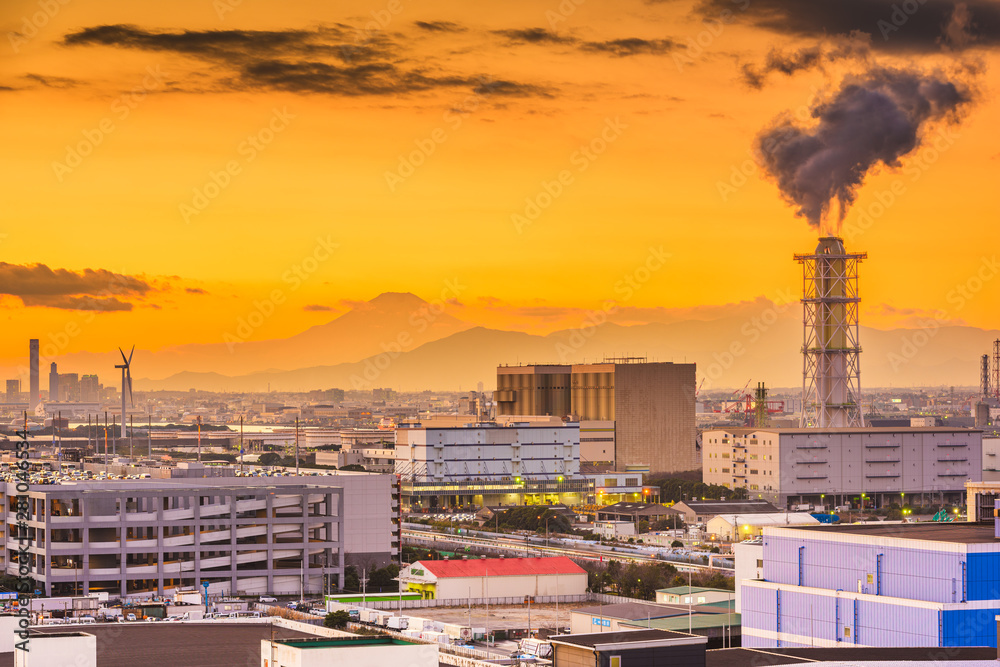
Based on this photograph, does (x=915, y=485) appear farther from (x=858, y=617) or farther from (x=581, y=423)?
(x=858, y=617)

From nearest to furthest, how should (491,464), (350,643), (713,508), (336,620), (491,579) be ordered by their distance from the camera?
(350,643) < (336,620) < (491,579) < (713,508) < (491,464)

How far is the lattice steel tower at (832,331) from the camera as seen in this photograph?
10244 centimetres

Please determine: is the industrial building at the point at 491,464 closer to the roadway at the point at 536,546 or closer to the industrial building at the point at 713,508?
the industrial building at the point at 713,508

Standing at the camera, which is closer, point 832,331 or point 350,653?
point 350,653

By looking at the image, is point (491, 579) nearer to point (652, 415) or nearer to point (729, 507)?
point (729, 507)

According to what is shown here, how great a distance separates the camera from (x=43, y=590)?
2014 inches

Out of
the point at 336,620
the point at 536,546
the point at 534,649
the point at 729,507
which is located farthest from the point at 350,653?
the point at 729,507

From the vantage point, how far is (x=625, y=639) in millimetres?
29047

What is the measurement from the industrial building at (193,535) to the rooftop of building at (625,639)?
88.1 feet

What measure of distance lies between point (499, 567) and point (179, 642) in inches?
657

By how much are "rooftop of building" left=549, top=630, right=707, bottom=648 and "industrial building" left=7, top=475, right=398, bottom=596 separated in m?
26.9

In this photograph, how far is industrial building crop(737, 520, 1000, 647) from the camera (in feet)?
101

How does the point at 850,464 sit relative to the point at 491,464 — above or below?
above

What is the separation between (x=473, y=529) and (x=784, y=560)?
49.3 m
